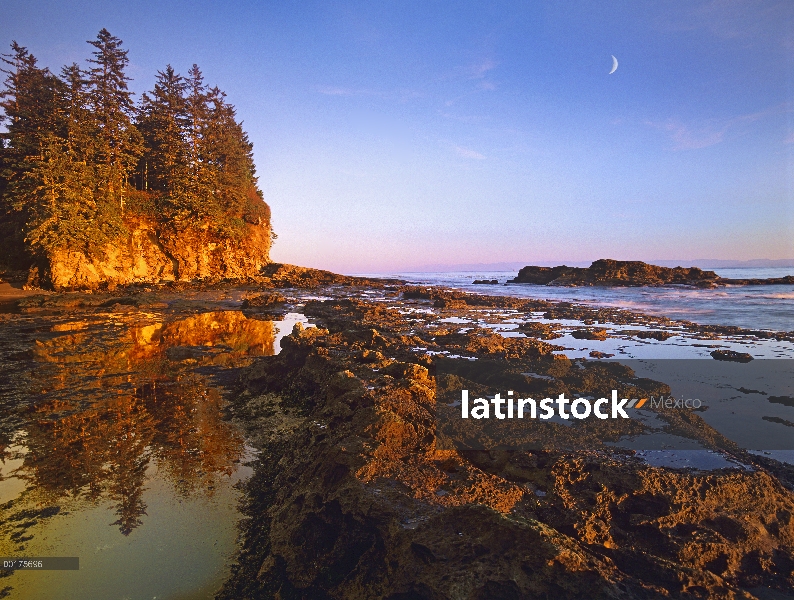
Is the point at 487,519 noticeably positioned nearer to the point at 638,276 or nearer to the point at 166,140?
the point at 166,140

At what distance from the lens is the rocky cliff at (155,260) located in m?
29.4

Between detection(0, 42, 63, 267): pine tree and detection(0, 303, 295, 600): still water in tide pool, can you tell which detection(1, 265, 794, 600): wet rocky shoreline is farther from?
detection(0, 42, 63, 267): pine tree

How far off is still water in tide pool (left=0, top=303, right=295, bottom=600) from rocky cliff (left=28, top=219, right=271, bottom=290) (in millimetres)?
24564

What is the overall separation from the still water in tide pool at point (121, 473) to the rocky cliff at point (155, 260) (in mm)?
24564

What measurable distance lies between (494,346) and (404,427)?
5.98 meters

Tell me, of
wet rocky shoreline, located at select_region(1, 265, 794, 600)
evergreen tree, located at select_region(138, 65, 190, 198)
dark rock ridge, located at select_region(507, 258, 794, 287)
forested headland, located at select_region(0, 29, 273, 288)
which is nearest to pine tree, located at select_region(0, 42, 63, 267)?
forested headland, located at select_region(0, 29, 273, 288)

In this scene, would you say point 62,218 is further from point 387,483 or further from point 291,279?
point 387,483

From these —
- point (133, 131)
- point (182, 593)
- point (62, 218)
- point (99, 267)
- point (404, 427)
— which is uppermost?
point (133, 131)

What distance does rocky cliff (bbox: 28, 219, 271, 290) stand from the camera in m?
29.4

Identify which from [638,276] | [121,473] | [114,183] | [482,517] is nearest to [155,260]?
[114,183]

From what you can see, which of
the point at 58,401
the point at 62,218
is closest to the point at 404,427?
the point at 58,401

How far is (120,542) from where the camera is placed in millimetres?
3307

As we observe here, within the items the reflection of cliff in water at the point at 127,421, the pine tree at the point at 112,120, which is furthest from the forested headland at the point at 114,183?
the reflection of cliff in water at the point at 127,421

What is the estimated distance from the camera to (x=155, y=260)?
3806 cm
